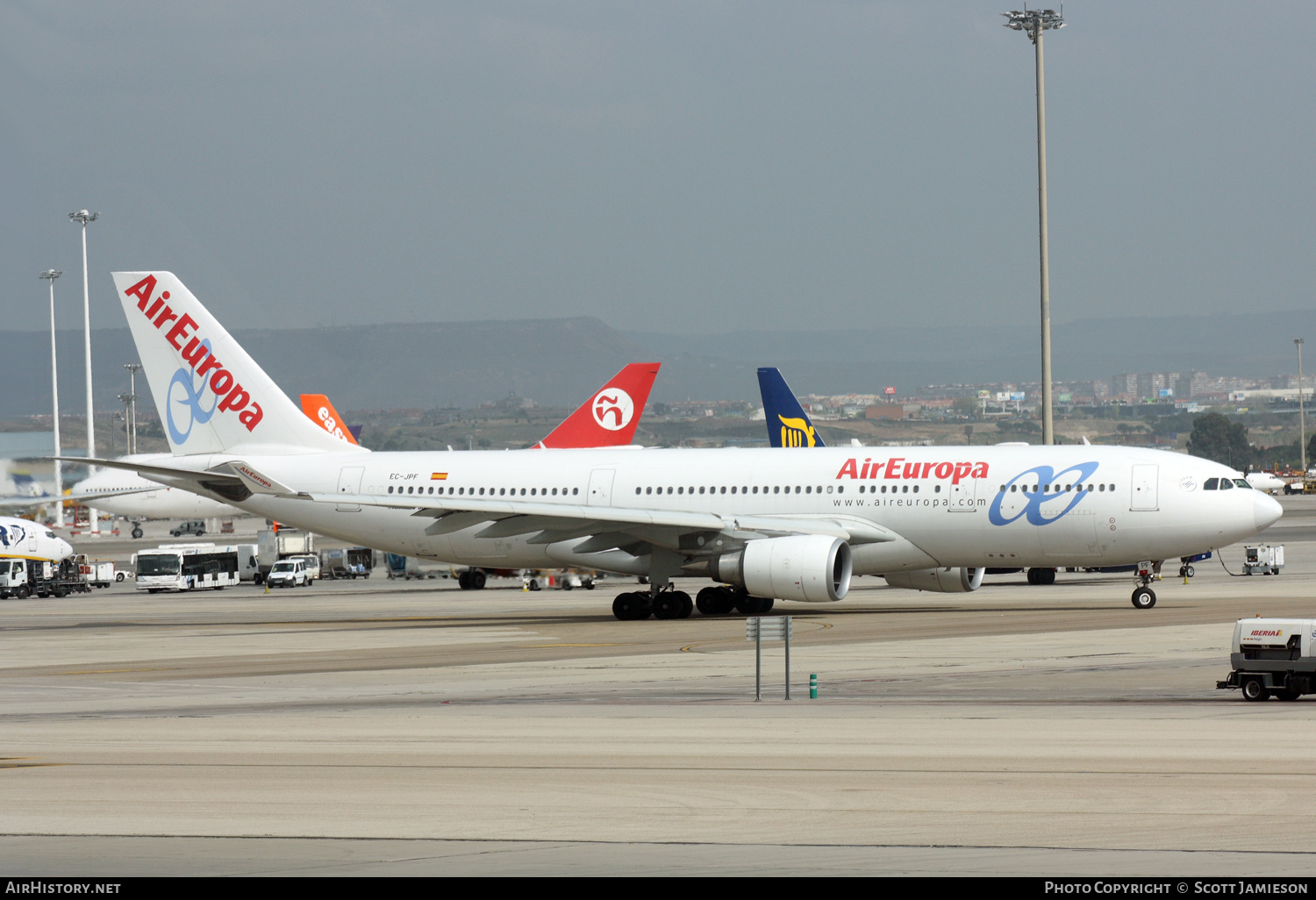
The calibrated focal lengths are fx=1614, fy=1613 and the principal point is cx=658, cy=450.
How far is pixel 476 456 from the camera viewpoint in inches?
1903

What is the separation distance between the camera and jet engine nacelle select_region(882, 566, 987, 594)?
45.3m

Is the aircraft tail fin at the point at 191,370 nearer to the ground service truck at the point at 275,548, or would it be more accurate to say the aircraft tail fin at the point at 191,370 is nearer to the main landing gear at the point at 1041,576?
the main landing gear at the point at 1041,576

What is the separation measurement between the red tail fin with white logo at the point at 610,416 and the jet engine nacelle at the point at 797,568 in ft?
114

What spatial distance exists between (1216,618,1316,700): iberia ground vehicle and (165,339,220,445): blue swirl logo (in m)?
33.0

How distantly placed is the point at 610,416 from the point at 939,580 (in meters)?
32.6

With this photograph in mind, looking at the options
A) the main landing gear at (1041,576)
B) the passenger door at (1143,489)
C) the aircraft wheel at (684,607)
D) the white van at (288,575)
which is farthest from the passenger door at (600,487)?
the white van at (288,575)

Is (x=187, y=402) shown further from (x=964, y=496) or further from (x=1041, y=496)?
(x=1041, y=496)

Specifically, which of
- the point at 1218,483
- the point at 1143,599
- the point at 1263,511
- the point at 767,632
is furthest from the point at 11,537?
the point at 767,632

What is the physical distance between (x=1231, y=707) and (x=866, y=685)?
6027 millimetres

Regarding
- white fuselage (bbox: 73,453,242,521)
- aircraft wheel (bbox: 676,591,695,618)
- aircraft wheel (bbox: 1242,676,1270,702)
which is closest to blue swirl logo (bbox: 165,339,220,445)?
aircraft wheel (bbox: 676,591,695,618)

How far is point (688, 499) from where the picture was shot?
44438 mm

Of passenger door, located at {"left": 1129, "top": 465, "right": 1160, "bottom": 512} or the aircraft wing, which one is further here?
the aircraft wing

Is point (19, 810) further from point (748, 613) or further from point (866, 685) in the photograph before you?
point (748, 613)

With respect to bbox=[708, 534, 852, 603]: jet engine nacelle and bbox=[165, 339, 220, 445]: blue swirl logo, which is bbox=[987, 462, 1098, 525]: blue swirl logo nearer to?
bbox=[708, 534, 852, 603]: jet engine nacelle
